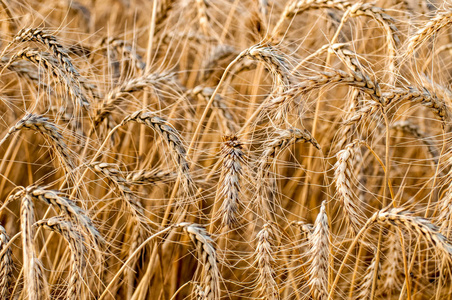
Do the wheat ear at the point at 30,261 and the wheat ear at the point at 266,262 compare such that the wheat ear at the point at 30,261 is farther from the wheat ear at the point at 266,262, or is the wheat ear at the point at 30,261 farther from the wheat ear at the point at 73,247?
the wheat ear at the point at 266,262

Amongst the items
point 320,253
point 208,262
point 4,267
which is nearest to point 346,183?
point 320,253

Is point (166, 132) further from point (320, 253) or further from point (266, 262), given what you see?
point (320, 253)

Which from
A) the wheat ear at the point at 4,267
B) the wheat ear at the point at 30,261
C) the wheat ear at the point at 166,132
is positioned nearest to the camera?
the wheat ear at the point at 30,261

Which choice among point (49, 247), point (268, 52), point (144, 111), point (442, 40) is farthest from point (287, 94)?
point (442, 40)

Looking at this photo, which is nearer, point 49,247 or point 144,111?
point 144,111

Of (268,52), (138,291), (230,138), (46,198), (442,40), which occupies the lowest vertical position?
(138,291)

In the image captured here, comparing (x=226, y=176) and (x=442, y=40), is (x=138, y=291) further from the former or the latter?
(x=442, y=40)

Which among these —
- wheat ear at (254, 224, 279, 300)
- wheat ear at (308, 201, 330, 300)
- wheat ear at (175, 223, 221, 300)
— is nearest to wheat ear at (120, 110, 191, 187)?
wheat ear at (175, 223, 221, 300)

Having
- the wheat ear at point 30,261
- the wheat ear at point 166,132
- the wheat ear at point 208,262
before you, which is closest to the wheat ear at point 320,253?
the wheat ear at point 208,262

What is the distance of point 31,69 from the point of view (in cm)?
200

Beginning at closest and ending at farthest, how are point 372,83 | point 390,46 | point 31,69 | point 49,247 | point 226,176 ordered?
1. point 372,83
2. point 226,176
3. point 390,46
4. point 31,69
5. point 49,247

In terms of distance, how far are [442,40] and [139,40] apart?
7.73 feet

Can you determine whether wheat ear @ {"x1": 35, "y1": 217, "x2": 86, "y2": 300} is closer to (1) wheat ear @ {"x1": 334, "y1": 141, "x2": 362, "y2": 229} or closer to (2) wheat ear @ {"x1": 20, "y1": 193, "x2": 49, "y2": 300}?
(2) wheat ear @ {"x1": 20, "y1": 193, "x2": 49, "y2": 300}

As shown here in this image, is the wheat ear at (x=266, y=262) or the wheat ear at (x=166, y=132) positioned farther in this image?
the wheat ear at (x=166, y=132)
